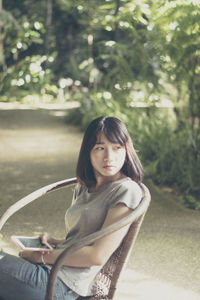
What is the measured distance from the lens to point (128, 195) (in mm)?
2525

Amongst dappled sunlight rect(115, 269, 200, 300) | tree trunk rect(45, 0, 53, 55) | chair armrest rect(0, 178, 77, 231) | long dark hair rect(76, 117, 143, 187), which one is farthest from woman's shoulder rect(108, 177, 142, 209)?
tree trunk rect(45, 0, 53, 55)

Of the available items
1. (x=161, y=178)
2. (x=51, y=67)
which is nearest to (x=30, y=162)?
(x=161, y=178)

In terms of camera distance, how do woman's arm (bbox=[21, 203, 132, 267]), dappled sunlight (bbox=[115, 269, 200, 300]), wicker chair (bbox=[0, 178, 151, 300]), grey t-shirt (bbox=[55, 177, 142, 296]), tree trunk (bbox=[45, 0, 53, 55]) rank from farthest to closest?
tree trunk (bbox=[45, 0, 53, 55]) → dappled sunlight (bbox=[115, 269, 200, 300]) → grey t-shirt (bbox=[55, 177, 142, 296]) → woman's arm (bbox=[21, 203, 132, 267]) → wicker chair (bbox=[0, 178, 151, 300])

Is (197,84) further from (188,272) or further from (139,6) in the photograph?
(188,272)

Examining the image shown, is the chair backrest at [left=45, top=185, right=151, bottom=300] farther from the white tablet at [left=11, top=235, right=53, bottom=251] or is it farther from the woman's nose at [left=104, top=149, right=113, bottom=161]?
the woman's nose at [left=104, top=149, right=113, bottom=161]

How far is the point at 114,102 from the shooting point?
32.3 feet

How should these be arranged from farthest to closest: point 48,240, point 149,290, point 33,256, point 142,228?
point 142,228, point 149,290, point 48,240, point 33,256

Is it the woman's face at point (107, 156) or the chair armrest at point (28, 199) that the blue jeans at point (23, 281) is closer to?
the chair armrest at point (28, 199)

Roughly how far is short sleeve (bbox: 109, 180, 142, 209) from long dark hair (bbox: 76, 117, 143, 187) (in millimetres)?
147

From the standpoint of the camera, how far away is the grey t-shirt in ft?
8.34

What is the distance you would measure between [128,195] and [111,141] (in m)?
0.28

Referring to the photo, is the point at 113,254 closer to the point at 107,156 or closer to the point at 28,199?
the point at 107,156

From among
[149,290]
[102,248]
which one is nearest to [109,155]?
[102,248]

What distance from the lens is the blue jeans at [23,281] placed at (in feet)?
8.17
